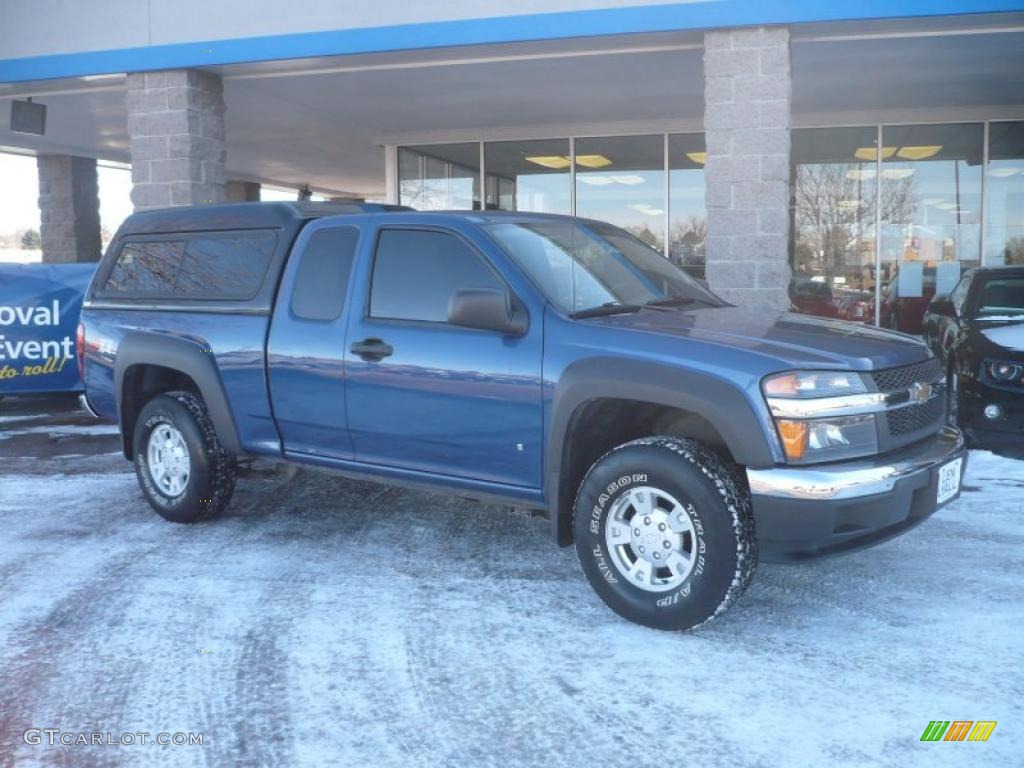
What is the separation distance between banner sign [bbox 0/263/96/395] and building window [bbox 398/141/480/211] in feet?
23.8

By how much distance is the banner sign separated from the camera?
1046 cm

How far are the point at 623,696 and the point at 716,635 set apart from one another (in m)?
0.76

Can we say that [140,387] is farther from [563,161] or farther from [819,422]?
[563,161]

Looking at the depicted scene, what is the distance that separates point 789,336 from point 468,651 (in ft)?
6.40

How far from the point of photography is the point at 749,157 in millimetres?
8781

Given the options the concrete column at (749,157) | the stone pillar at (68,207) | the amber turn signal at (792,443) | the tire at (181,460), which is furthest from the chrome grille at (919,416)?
the stone pillar at (68,207)

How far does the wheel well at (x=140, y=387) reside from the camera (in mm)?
6410

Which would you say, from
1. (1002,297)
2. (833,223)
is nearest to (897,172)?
(833,223)

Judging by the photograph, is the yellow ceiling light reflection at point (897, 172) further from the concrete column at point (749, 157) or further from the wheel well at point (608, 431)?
the wheel well at point (608, 431)

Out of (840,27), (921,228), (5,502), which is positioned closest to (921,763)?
(5,502)

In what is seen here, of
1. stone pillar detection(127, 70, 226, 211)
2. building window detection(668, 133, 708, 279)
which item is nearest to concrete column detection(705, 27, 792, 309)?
stone pillar detection(127, 70, 226, 211)

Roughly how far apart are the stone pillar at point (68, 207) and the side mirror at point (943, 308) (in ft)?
49.2

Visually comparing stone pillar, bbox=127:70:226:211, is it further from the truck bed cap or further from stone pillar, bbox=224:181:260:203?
stone pillar, bbox=224:181:260:203

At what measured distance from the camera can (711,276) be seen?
904 cm
